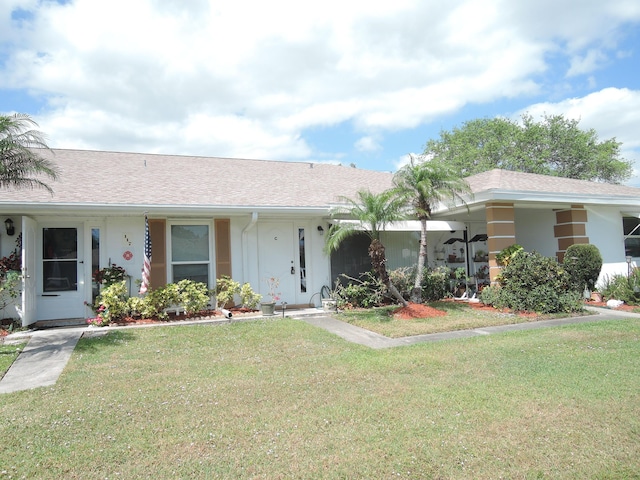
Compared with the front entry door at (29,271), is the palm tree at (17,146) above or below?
above

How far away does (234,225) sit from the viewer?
12945mm

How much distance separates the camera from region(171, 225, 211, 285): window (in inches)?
486

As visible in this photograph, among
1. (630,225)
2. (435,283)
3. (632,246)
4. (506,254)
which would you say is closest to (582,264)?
(506,254)

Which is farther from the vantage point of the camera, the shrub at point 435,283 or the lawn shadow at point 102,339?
the shrub at point 435,283

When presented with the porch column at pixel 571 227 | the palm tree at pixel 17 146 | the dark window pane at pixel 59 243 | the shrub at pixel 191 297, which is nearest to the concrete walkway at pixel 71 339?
the shrub at pixel 191 297

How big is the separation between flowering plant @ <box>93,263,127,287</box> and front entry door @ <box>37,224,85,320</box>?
669 mm

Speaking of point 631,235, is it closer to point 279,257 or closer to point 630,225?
point 630,225

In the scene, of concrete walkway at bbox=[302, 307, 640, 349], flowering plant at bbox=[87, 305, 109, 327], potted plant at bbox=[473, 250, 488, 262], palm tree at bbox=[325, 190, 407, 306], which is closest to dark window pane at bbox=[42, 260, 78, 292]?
flowering plant at bbox=[87, 305, 109, 327]

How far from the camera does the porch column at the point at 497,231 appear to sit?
13.1 metres

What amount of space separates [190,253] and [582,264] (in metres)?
12.8

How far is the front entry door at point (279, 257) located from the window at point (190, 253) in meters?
1.75

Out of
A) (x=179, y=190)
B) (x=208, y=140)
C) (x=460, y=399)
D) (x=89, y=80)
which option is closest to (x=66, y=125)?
(x=89, y=80)

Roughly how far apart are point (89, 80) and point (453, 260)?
15087 mm

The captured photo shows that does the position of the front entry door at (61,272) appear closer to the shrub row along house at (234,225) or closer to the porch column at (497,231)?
the shrub row along house at (234,225)
